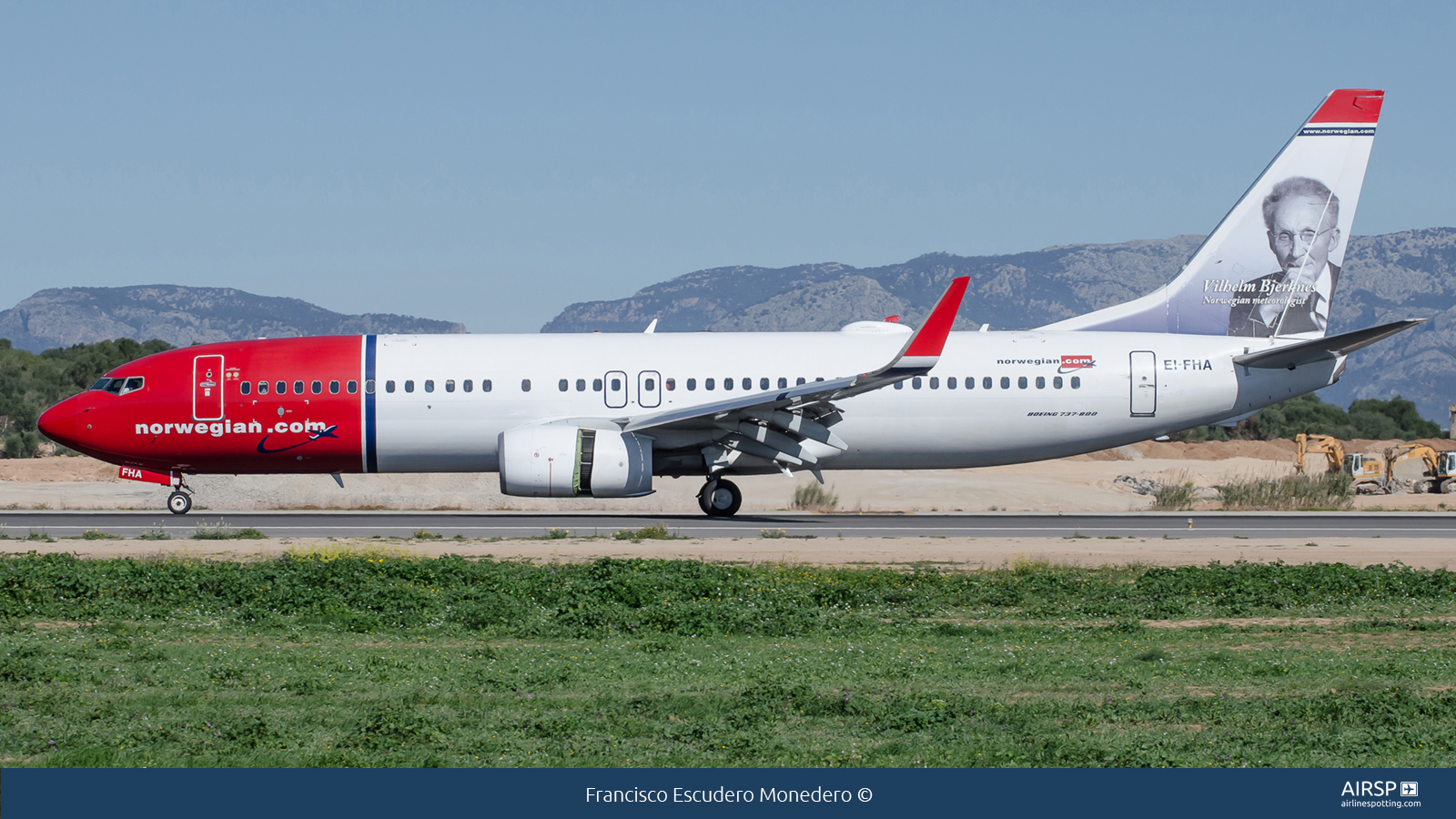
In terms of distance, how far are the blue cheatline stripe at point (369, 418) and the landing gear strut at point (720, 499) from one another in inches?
261

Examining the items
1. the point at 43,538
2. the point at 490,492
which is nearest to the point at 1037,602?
the point at 43,538

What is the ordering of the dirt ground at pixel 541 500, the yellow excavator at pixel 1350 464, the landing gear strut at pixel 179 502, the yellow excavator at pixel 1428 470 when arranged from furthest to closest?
the yellow excavator at pixel 1428 470 < the yellow excavator at pixel 1350 464 < the dirt ground at pixel 541 500 < the landing gear strut at pixel 179 502

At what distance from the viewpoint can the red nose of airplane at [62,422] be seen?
88.7 feet

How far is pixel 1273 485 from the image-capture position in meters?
34.2

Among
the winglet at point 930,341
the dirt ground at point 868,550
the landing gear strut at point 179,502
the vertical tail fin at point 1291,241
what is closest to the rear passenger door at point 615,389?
the dirt ground at point 868,550

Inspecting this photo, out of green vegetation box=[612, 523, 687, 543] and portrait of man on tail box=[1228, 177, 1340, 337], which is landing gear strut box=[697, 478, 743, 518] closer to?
green vegetation box=[612, 523, 687, 543]

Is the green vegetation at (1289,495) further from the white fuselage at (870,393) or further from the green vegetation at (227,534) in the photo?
the green vegetation at (227,534)

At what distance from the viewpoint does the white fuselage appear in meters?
26.8

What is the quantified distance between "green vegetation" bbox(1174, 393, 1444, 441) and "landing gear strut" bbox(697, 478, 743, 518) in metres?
65.2

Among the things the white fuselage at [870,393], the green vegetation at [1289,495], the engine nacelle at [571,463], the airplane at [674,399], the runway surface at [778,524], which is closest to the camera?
the runway surface at [778,524]

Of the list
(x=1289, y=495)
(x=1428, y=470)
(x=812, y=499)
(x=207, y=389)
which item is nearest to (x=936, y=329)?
(x=812, y=499)

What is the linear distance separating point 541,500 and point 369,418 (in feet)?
34.0

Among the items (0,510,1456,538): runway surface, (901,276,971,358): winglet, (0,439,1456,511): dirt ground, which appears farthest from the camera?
(0,439,1456,511): dirt ground

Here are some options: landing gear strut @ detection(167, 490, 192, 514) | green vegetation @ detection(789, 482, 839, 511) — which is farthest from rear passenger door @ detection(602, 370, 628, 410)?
landing gear strut @ detection(167, 490, 192, 514)
